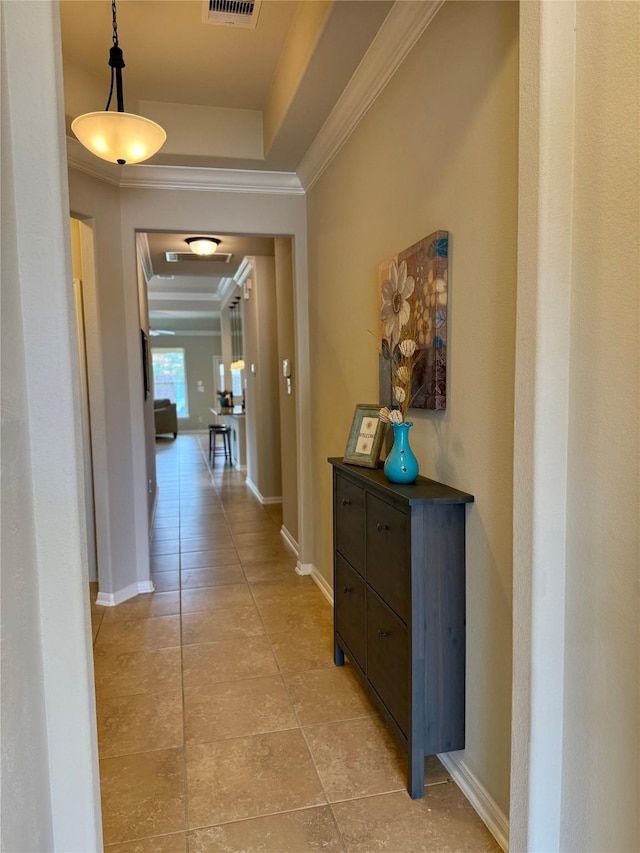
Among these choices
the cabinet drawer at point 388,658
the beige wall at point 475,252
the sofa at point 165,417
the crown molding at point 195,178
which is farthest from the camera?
the sofa at point 165,417

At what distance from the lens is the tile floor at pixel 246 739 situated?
1597mm

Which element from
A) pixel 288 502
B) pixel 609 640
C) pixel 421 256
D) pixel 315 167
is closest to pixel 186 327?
pixel 288 502

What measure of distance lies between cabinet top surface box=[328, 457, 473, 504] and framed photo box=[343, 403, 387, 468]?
0.08 metres

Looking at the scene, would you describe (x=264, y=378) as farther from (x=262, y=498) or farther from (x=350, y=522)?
(x=350, y=522)

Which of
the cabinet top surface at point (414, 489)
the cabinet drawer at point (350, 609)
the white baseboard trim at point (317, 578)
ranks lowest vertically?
the white baseboard trim at point (317, 578)

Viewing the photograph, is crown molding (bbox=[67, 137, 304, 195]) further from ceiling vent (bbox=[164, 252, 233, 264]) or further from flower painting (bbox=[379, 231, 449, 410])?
ceiling vent (bbox=[164, 252, 233, 264])

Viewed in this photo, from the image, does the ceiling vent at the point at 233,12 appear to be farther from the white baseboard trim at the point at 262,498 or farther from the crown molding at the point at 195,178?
the white baseboard trim at the point at 262,498

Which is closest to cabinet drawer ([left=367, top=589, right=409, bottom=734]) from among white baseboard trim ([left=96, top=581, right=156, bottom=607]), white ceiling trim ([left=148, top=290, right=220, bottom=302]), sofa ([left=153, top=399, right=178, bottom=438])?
white baseboard trim ([left=96, top=581, right=156, bottom=607])

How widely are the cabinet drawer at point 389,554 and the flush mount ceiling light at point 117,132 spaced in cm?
171

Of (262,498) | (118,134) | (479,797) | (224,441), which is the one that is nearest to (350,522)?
(479,797)

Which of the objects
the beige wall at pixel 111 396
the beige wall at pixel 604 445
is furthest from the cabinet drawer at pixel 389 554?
the beige wall at pixel 111 396

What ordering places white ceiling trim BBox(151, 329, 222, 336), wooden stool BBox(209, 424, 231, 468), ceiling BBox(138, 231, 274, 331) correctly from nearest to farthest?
ceiling BBox(138, 231, 274, 331)
wooden stool BBox(209, 424, 231, 468)
white ceiling trim BBox(151, 329, 222, 336)

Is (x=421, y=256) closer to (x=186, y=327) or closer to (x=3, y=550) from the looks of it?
(x=3, y=550)

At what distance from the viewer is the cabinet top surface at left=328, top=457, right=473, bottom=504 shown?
5.30 feet
